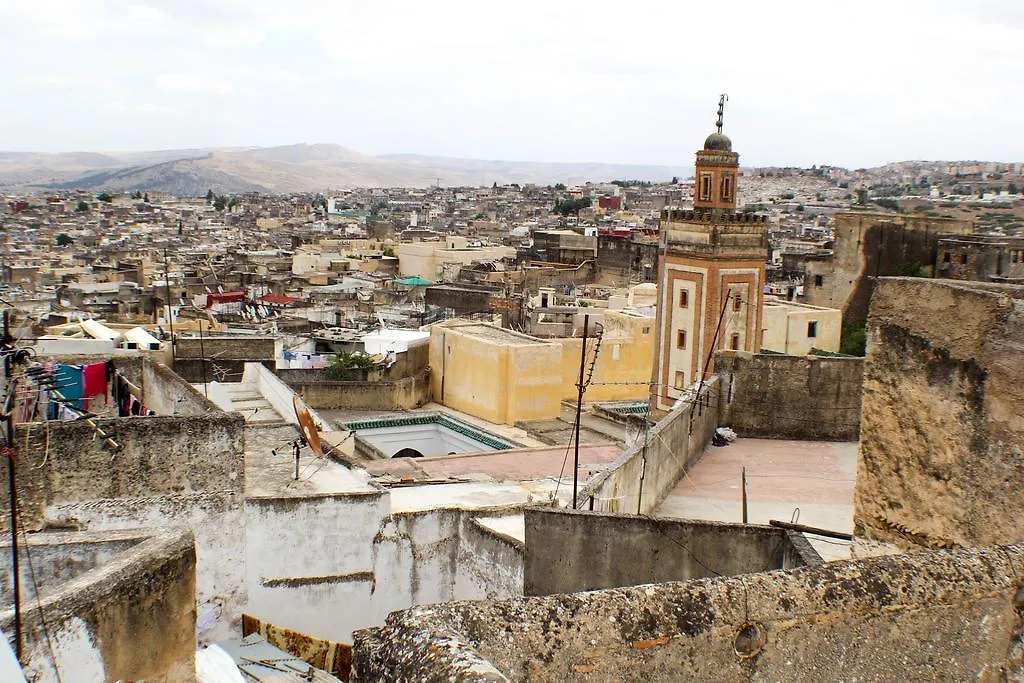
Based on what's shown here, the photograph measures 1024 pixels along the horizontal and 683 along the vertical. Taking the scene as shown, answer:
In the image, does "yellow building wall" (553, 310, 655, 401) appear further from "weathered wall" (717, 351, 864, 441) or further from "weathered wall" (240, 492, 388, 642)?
"weathered wall" (240, 492, 388, 642)

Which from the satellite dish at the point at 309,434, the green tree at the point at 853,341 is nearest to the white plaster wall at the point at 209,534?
the satellite dish at the point at 309,434

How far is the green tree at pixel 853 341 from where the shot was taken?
2855 centimetres

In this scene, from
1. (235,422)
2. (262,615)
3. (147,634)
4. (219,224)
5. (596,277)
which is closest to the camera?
(147,634)

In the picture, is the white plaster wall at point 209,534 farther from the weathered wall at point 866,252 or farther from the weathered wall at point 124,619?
the weathered wall at point 866,252

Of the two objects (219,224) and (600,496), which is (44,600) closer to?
(600,496)

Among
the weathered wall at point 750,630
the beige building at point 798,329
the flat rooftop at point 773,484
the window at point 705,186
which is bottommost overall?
the beige building at point 798,329

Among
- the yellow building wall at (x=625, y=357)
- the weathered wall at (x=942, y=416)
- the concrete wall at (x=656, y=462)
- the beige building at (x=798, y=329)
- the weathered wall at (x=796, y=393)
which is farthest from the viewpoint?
the beige building at (x=798, y=329)

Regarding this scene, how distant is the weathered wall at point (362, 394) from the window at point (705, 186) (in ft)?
25.0

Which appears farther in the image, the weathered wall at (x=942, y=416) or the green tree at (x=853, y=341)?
the green tree at (x=853, y=341)

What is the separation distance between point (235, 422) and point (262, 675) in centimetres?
209

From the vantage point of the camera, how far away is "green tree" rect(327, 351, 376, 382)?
22.8 metres

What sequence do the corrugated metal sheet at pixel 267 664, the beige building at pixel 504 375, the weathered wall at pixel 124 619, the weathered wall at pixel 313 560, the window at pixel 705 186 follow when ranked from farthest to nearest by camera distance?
the beige building at pixel 504 375, the window at pixel 705 186, the weathered wall at pixel 313 560, the corrugated metal sheet at pixel 267 664, the weathered wall at pixel 124 619

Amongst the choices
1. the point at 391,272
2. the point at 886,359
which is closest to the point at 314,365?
the point at 886,359

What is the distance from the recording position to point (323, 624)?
959cm
